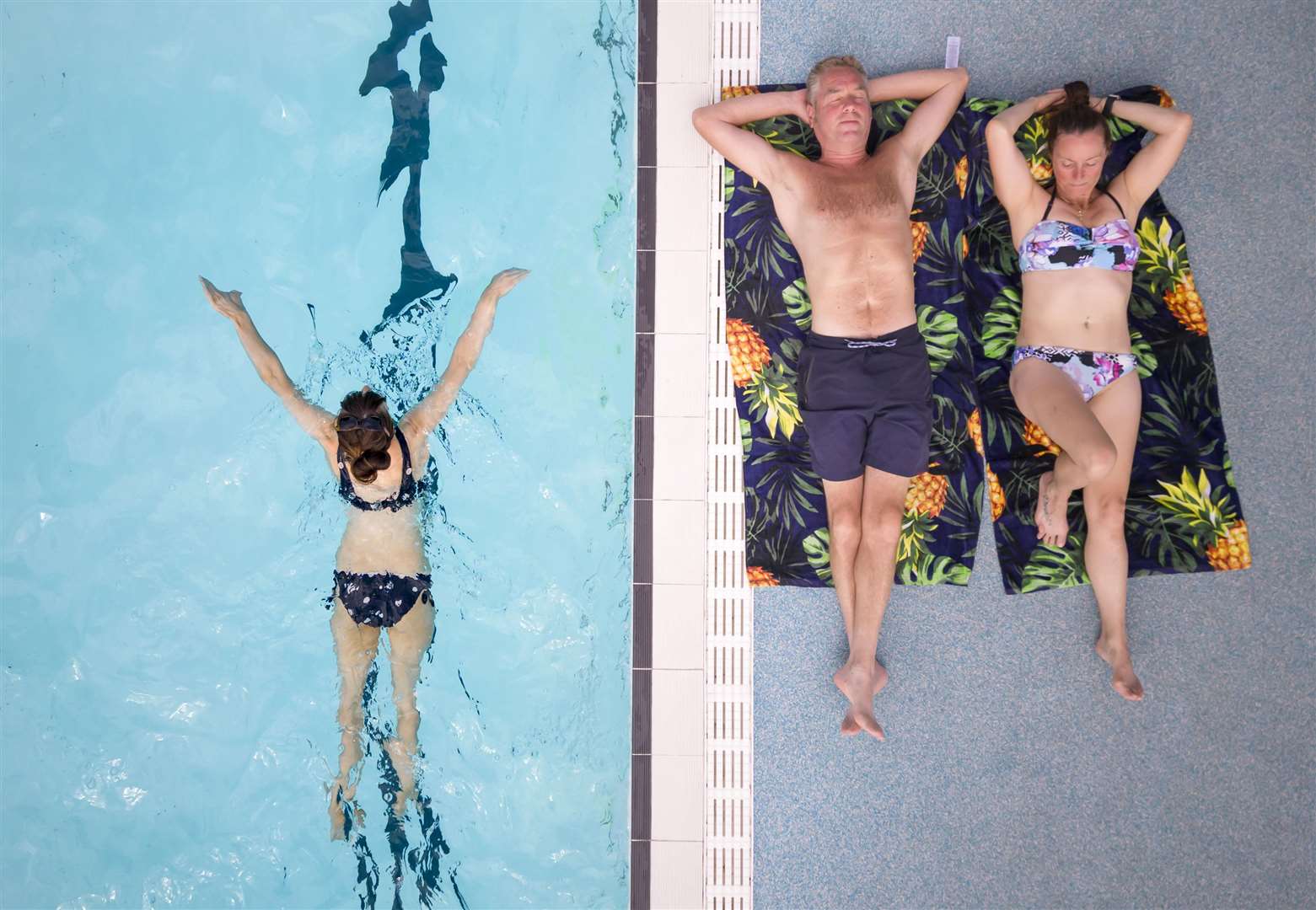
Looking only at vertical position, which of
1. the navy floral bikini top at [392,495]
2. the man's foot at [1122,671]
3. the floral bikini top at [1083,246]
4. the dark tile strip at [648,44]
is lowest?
Result: the man's foot at [1122,671]

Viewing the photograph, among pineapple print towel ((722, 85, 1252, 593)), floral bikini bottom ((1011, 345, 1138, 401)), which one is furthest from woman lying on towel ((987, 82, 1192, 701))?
pineapple print towel ((722, 85, 1252, 593))

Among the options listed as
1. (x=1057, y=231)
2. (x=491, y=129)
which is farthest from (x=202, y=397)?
(x=1057, y=231)

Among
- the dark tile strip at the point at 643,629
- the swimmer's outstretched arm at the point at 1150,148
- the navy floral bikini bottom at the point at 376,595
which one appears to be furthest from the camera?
the dark tile strip at the point at 643,629

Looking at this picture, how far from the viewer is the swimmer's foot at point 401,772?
9.80ft

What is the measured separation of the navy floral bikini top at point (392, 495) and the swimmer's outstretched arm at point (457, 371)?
90 mm

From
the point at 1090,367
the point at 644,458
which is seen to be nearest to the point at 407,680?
the point at 644,458

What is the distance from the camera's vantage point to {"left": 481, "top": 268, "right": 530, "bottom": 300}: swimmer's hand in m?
2.75

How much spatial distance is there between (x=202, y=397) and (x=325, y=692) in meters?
1.40

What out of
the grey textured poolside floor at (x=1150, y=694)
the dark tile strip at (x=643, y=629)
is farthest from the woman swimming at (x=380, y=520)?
the grey textured poolside floor at (x=1150, y=694)

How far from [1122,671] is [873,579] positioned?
1.05 meters

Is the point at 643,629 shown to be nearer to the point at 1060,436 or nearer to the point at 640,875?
the point at 640,875

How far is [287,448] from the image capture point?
314 centimetres

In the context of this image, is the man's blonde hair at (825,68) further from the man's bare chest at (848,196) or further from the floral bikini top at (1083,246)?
the floral bikini top at (1083,246)

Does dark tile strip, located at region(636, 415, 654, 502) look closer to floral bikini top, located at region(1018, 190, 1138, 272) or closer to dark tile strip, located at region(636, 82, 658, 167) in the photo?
dark tile strip, located at region(636, 82, 658, 167)
